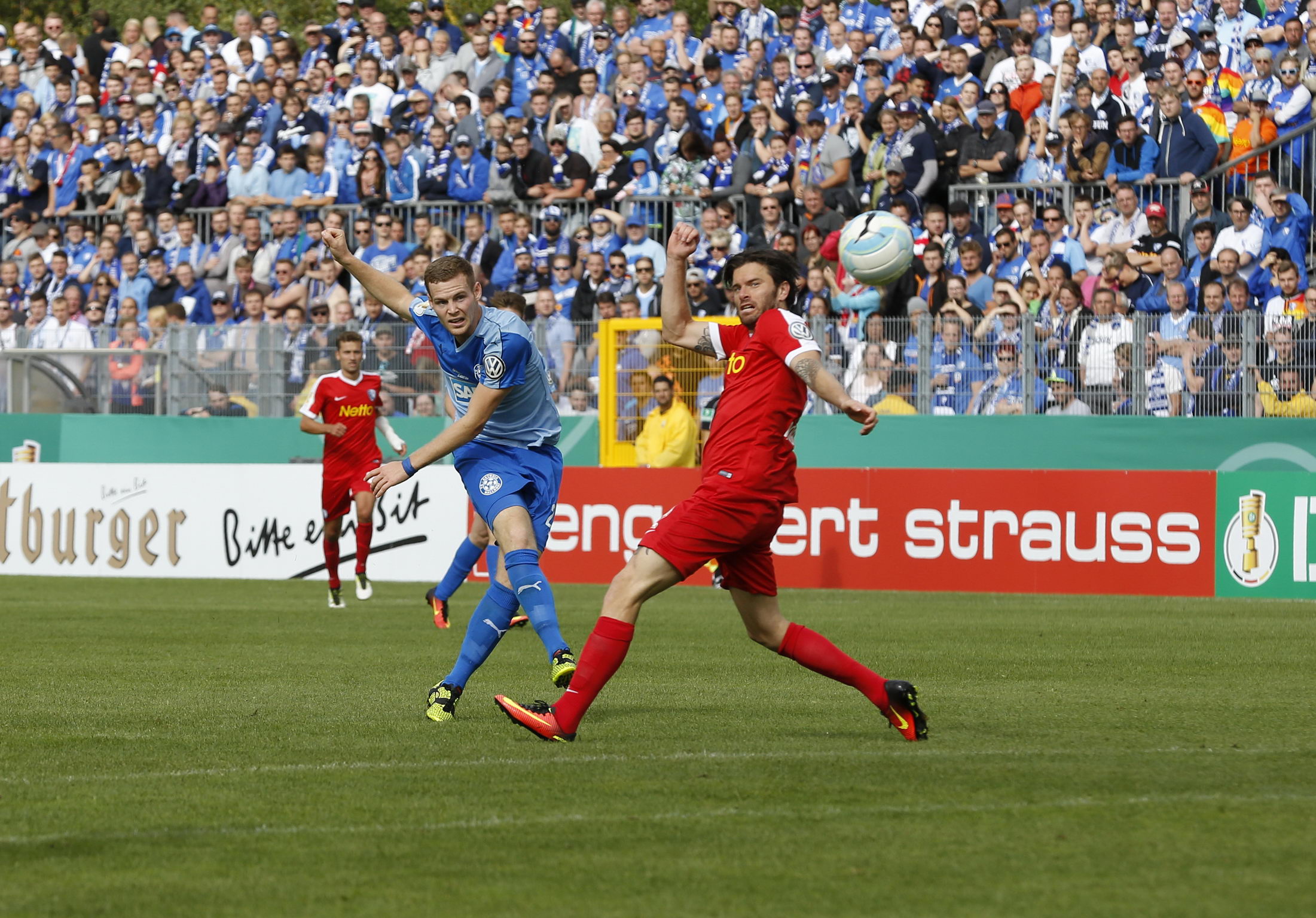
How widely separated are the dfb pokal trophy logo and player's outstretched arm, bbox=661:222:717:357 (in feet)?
35.4

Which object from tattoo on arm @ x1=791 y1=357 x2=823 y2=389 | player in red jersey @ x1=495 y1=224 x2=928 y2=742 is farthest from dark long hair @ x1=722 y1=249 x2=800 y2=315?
tattoo on arm @ x1=791 y1=357 x2=823 y2=389

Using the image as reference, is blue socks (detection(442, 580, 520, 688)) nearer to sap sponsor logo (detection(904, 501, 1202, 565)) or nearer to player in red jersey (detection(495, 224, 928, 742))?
player in red jersey (detection(495, 224, 928, 742))

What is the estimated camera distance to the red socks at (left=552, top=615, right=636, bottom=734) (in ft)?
24.9

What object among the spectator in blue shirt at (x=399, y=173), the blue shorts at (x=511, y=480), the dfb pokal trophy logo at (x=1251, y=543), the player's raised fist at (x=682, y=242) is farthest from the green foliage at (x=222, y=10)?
the player's raised fist at (x=682, y=242)

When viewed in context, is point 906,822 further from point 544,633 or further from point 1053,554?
point 1053,554

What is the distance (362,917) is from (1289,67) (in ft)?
58.4

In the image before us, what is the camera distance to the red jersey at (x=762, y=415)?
7.69 m

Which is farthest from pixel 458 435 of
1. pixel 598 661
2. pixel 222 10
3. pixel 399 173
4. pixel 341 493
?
pixel 222 10

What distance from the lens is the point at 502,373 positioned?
876 centimetres

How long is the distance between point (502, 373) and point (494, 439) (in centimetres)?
52

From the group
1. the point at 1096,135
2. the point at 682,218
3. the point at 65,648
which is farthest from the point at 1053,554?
the point at 65,648

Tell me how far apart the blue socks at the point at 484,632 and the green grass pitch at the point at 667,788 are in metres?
0.27

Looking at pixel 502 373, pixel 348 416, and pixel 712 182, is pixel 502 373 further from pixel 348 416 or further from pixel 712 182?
pixel 712 182

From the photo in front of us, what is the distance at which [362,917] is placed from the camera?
4.81 m
